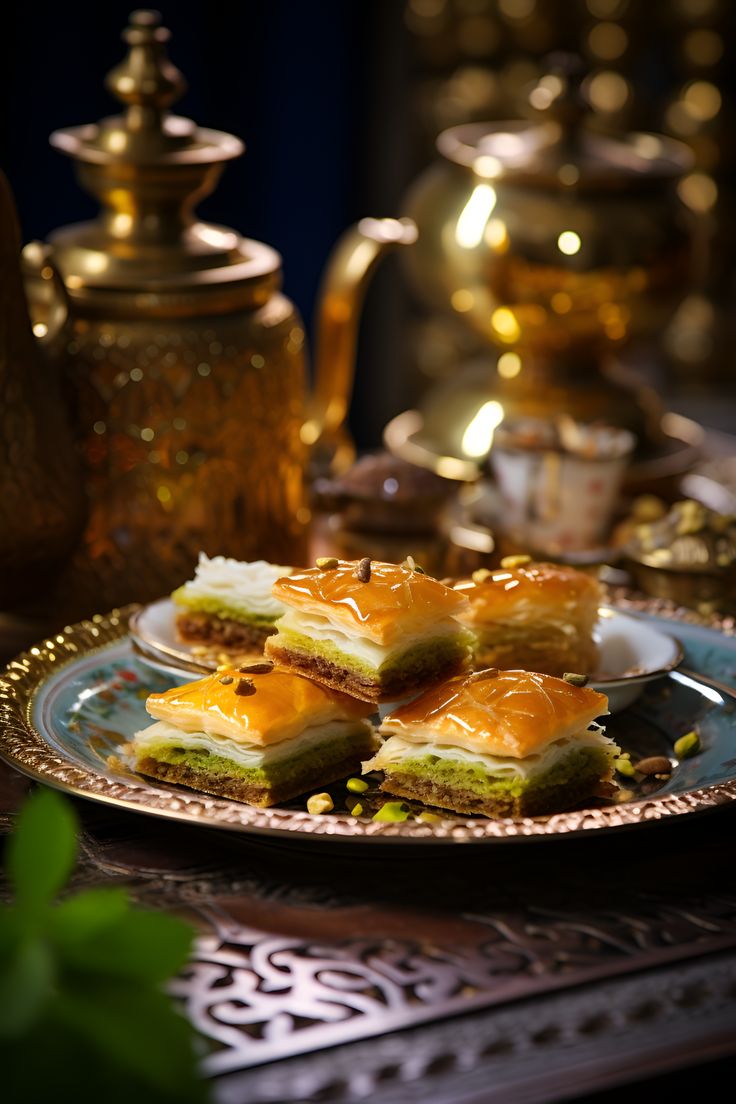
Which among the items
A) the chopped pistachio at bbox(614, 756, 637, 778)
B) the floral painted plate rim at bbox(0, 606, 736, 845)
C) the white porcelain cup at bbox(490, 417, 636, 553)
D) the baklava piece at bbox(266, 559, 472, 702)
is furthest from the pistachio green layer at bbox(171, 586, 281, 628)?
the white porcelain cup at bbox(490, 417, 636, 553)

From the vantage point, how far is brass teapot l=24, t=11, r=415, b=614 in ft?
4.83

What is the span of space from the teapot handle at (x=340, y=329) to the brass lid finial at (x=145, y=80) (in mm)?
386

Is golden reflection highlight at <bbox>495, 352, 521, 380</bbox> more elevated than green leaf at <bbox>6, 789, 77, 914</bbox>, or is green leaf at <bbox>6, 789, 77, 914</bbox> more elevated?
green leaf at <bbox>6, 789, 77, 914</bbox>

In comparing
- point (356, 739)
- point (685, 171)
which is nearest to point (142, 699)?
point (356, 739)

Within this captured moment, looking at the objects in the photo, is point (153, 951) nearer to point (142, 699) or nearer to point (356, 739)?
point (356, 739)

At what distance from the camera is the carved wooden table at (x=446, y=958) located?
796 millimetres

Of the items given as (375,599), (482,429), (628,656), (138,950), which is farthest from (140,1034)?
(482,429)

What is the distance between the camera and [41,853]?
2.30ft

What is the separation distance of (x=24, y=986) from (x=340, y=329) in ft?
Result: 4.19

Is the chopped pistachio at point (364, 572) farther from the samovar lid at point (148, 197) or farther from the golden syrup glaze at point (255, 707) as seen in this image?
the samovar lid at point (148, 197)

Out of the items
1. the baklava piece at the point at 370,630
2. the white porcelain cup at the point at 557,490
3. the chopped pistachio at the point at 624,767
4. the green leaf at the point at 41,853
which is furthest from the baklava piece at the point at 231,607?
the green leaf at the point at 41,853

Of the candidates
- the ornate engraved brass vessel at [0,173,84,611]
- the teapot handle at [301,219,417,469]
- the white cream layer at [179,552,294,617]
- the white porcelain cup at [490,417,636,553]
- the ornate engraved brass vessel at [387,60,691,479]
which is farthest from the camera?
the ornate engraved brass vessel at [387,60,691,479]

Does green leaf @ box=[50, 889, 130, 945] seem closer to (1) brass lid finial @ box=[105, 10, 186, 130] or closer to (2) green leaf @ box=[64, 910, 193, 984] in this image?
(2) green leaf @ box=[64, 910, 193, 984]

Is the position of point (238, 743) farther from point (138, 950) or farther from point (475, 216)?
point (475, 216)
